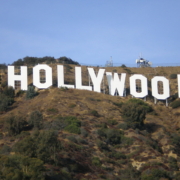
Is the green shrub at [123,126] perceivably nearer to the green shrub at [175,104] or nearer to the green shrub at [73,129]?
the green shrub at [73,129]

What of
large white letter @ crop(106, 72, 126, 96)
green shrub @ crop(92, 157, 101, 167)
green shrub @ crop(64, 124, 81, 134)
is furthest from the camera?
large white letter @ crop(106, 72, 126, 96)

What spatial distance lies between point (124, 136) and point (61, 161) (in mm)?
11200

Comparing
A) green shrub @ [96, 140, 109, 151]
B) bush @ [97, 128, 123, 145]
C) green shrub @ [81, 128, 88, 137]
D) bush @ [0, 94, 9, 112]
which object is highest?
bush @ [0, 94, 9, 112]

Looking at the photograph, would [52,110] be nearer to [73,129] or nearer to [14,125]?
[73,129]

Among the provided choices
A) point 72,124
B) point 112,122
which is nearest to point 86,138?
point 72,124

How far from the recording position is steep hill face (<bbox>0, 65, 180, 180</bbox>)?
25.9 metres

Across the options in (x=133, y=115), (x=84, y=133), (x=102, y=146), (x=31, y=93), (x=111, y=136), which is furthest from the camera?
(x=31, y=93)

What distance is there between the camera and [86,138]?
114ft

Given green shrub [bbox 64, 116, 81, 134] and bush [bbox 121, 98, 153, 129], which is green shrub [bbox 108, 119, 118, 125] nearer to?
bush [bbox 121, 98, 153, 129]

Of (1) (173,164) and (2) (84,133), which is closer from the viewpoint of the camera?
(1) (173,164)

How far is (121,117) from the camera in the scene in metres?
43.2

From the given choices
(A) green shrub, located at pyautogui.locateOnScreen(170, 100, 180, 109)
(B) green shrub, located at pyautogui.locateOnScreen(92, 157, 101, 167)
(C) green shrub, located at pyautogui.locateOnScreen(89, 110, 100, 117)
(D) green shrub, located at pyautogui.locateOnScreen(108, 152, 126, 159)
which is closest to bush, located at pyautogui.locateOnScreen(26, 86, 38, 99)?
(C) green shrub, located at pyautogui.locateOnScreen(89, 110, 100, 117)

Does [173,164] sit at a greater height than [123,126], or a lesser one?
lesser

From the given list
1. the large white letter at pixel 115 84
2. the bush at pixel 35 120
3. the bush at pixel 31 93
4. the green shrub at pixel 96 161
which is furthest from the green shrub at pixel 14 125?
the large white letter at pixel 115 84
